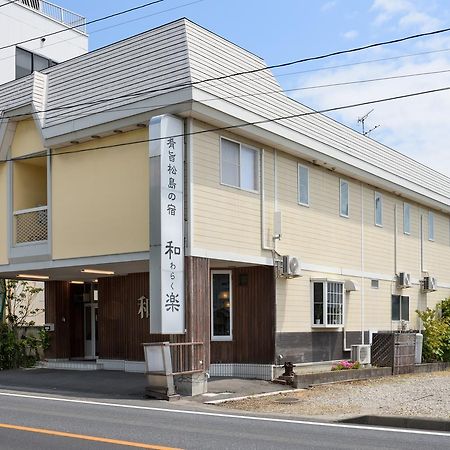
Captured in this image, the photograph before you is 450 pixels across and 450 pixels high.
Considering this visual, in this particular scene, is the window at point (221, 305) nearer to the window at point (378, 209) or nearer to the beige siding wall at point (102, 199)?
the beige siding wall at point (102, 199)

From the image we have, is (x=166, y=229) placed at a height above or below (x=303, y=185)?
below

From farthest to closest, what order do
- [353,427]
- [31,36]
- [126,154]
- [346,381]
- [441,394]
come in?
→ [31,36], [346,381], [126,154], [441,394], [353,427]

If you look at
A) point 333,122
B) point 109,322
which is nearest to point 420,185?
point 333,122

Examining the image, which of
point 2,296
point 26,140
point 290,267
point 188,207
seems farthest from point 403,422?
point 2,296

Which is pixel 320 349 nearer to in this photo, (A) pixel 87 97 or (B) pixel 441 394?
(B) pixel 441 394

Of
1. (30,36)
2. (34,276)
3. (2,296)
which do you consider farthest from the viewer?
(30,36)

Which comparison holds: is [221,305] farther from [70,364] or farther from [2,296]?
[2,296]

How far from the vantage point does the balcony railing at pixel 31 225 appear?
19906 mm

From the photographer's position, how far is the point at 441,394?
15836mm

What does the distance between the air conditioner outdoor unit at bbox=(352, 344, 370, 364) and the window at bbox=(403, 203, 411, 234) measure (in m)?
7.07

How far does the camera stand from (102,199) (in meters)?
18.2

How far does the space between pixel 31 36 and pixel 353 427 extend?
29368 mm

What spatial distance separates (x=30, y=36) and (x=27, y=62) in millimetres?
1462

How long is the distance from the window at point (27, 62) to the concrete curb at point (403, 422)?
1051 inches
